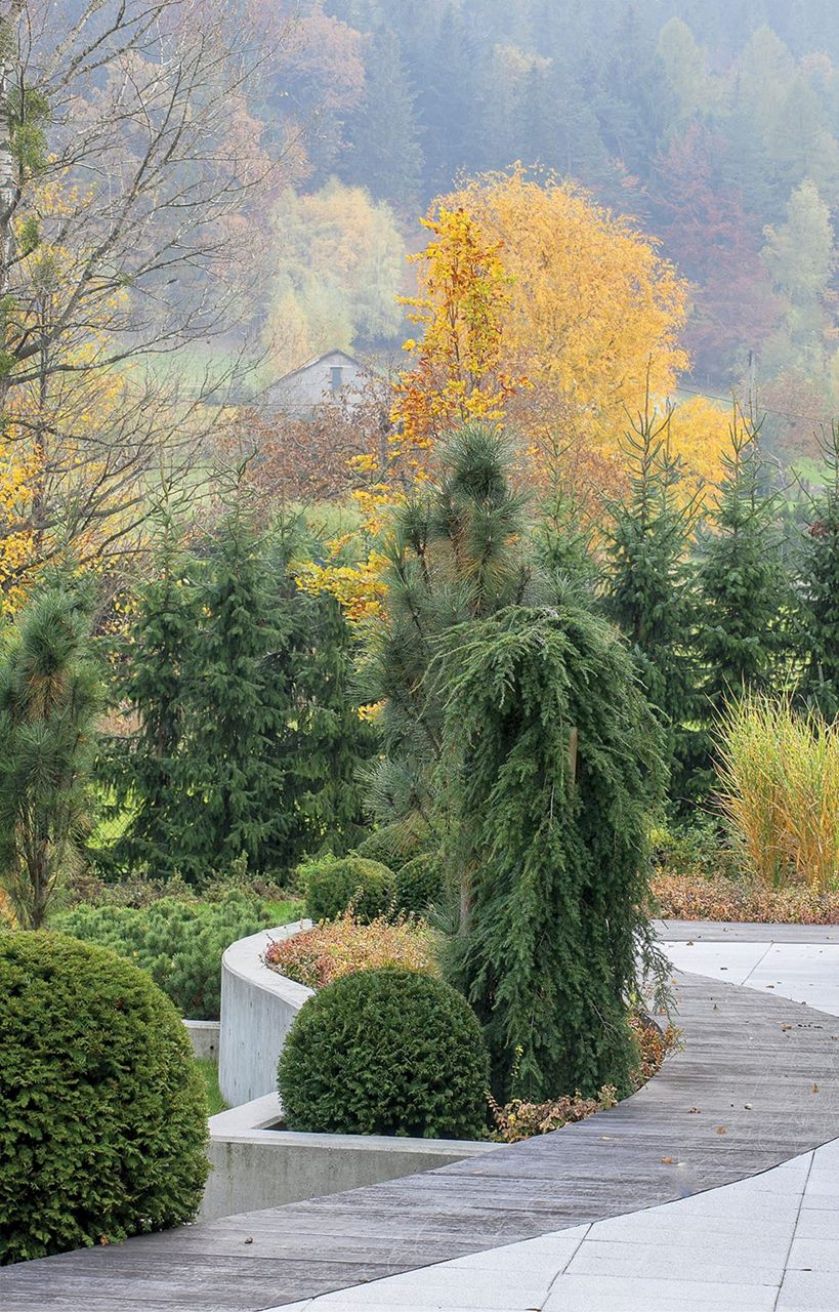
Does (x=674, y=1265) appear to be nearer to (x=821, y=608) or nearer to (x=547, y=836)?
(x=547, y=836)

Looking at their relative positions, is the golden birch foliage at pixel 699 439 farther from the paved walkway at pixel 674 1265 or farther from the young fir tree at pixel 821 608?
the paved walkway at pixel 674 1265

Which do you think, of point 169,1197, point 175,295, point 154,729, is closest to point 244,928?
point 154,729

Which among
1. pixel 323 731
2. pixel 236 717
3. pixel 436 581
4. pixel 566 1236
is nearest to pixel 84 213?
pixel 236 717

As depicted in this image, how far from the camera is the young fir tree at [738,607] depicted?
13586 mm

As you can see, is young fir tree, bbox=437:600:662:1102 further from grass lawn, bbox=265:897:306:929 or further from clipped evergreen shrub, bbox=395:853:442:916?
grass lawn, bbox=265:897:306:929

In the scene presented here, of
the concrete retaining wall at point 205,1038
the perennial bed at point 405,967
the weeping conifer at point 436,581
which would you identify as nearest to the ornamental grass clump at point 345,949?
the perennial bed at point 405,967

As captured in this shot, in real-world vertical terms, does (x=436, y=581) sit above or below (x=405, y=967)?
above

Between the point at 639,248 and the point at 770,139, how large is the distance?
1345 inches

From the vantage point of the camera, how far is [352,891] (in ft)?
31.1

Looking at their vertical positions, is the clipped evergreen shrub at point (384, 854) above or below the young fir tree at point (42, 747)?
below

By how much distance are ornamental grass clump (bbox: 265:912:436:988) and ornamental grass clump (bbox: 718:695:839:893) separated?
3321 mm

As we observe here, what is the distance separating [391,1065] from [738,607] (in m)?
8.72

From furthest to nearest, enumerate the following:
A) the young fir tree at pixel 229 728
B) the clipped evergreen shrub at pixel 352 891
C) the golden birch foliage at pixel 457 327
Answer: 1. the young fir tree at pixel 229 728
2. the golden birch foliage at pixel 457 327
3. the clipped evergreen shrub at pixel 352 891

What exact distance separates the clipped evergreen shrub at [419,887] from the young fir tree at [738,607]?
480 centimetres
